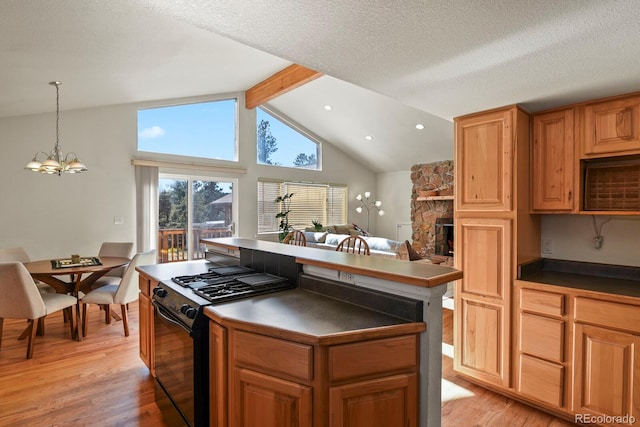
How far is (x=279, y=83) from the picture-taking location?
18.3 ft

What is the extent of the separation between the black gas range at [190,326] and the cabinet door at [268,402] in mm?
289

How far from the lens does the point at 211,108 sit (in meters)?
6.30

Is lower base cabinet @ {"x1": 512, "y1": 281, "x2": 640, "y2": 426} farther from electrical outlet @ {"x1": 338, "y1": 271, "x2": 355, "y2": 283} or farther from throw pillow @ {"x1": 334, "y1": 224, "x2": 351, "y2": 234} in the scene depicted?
throw pillow @ {"x1": 334, "y1": 224, "x2": 351, "y2": 234}

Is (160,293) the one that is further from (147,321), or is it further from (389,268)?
(389,268)

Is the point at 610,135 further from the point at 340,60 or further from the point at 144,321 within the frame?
the point at 144,321

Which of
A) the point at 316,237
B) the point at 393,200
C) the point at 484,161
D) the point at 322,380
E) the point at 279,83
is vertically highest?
the point at 279,83

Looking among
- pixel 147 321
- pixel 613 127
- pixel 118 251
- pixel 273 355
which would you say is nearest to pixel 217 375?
pixel 273 355

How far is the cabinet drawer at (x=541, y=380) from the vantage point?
2.10 m

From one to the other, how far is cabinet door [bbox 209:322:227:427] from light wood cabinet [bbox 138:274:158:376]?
1.02 m

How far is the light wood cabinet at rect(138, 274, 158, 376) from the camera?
7.82 ft

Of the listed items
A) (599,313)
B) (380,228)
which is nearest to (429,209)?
(380,228)

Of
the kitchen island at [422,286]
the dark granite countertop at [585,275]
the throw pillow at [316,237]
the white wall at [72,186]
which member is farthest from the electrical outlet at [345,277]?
the white wall at [72,186]

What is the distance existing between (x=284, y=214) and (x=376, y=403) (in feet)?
20.0

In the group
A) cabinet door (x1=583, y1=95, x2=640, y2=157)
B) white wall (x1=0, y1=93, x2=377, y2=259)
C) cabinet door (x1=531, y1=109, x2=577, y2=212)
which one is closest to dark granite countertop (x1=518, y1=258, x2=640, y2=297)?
cabinet door (x1=531, y1=109, x2=577, y2=212)
